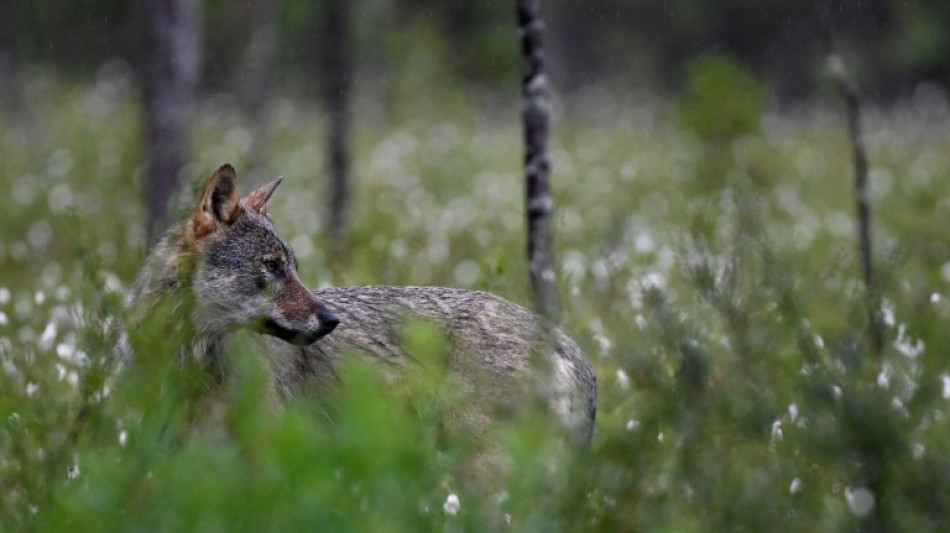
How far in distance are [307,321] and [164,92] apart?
19.5 ft

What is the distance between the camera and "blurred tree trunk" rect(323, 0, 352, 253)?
40.9ft

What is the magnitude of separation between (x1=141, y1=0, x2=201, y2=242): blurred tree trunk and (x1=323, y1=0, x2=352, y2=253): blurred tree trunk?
1.42m

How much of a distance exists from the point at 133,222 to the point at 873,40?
104 feet

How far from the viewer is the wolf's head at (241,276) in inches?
225

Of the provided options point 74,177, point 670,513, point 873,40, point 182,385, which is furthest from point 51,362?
point 873,40

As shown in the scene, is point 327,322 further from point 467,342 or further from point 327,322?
point 467,342

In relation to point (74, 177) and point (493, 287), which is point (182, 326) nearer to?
point (493, 287)

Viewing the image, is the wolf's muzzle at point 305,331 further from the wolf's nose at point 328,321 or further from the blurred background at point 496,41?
the blurred background at point 496,41

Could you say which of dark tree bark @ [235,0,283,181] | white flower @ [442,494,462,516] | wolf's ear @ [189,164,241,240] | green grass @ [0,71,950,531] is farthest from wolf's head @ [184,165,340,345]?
dark tree bark @ [235,0,283,181]

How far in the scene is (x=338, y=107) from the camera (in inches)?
508

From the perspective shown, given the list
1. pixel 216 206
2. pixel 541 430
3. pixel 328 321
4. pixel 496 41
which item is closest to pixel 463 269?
pixel 216 206

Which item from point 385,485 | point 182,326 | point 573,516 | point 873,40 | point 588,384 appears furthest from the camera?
point 873,40

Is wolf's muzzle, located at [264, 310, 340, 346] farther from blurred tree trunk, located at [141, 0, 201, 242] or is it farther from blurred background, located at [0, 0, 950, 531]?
blurred tree trunk, located at [141, 0, 201, 242]

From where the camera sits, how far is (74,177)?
1595 cm
